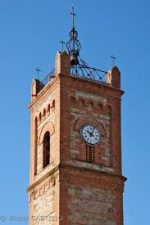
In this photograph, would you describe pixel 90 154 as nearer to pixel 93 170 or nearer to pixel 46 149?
pixel 93 170

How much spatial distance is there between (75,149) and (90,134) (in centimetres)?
182

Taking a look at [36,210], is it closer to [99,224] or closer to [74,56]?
[99,224]

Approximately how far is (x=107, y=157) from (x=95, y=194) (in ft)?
10.2

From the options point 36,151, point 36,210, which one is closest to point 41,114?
point 36,151

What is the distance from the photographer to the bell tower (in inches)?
2099

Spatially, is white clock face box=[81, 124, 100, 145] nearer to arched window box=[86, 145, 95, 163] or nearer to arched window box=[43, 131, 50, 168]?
arched window box=[86, 145, 95, 163]

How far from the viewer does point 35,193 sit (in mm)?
56094

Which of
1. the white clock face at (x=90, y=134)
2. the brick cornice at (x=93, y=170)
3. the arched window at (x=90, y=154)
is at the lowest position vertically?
the brick cornice at (x=93, y=170)

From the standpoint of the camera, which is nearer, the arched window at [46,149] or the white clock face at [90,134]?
the white clock face at [90,134]

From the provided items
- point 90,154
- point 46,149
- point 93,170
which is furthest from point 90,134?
point 46,149

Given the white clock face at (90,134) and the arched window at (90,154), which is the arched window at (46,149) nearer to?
the white clock face at (90,134)

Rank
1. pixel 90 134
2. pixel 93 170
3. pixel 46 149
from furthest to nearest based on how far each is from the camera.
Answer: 1. pixel 46 149
2. pixel 90 134
3. pixel 93 170

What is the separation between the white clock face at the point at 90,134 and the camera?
5562 cm

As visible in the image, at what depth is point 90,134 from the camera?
55969 millimetres
